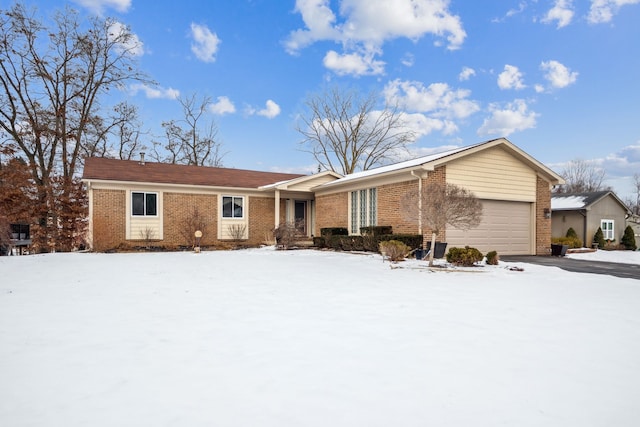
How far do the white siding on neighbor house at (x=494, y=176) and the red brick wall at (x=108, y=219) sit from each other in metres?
13.9

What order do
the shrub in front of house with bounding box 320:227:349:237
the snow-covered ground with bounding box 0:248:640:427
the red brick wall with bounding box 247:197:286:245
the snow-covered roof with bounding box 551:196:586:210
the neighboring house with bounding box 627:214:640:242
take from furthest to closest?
the neighboring house with bounding box 627:214:640:242, the snow-covered roof with bounding box 551:196:586:210, the red brick wall with bounding box 247:197:286:245, the shrub in front of house with bounding box 320:227:349:237, the snow-covered ground with bounding box 0:248:640:427

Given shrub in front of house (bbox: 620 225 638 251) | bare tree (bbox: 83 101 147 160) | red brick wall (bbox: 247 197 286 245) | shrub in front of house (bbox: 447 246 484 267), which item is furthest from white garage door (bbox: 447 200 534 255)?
bare tree (bbox: 83 101 147 160)

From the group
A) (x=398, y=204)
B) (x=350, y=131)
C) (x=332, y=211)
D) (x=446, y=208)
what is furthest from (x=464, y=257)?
(x=350, y=131)

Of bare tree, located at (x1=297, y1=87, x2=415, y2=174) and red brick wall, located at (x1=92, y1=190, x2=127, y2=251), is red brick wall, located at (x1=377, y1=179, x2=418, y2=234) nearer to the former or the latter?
red brick wall, located at (x1=92, y1=190, x2=127, y2=251)

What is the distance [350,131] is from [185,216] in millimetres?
21377

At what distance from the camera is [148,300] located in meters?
6.13

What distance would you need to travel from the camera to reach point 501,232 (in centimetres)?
1499

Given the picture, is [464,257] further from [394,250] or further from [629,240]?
[629,240]

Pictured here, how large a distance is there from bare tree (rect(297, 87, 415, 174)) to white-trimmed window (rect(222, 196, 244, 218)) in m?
17.7

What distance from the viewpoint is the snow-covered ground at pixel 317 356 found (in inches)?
103

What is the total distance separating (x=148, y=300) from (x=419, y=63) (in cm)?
2127

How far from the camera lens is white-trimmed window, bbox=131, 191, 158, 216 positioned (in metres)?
17.2

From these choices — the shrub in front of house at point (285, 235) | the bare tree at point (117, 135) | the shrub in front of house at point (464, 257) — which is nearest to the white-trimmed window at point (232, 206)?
the shrub in front of house at point (285, 235)

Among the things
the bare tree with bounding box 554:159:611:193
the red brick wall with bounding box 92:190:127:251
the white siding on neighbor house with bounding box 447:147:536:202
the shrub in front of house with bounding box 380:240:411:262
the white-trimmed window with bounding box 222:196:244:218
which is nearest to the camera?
the shrub in front of house with bounding box 380:240:411:262
